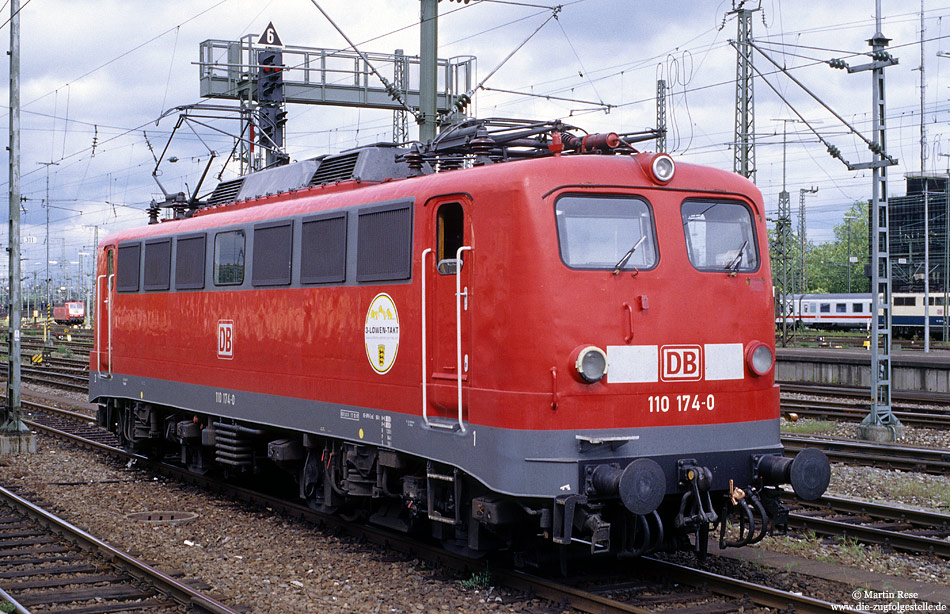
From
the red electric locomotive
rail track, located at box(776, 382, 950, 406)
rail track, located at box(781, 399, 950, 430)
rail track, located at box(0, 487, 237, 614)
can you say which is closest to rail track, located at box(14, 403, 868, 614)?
the red electric locomotive

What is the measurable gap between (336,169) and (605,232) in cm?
404

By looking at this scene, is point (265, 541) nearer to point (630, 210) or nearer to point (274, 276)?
point (274, 276)

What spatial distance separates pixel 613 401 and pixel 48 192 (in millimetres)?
49029

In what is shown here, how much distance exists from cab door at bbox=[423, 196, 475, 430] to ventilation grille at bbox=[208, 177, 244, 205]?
5.56m

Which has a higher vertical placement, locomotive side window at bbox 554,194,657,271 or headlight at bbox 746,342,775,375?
locomotive side window at bbox 554,194,657,271

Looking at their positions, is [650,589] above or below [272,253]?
below

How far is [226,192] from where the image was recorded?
13859 millimetres

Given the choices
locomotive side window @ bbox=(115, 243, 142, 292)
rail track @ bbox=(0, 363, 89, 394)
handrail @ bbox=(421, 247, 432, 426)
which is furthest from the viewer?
rail track @ bbox=(0, 363, 89, 394)

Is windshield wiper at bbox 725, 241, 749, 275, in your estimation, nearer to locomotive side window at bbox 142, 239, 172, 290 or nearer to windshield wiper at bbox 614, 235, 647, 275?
windshield wiper at bbox 614, 235, 647, 275

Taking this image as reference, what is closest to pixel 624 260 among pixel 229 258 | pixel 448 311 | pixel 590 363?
pixel 590 363

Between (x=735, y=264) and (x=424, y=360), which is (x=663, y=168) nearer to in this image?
(x=735, y=264)

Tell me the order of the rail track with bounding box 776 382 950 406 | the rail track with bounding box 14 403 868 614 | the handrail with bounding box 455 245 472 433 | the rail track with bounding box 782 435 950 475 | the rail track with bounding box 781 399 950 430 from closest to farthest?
the rail track with bounding box 14 403 868 614
the handrail with bounding box 455 245 472 433
the rail track with bounding box 782 435 950 475
the rail track with bounding box 781 399 950 430
the rail track with bounding box 776 382 950 406

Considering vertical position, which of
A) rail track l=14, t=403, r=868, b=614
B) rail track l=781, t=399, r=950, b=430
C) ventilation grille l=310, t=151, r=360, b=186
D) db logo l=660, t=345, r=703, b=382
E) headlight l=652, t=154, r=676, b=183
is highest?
ventilation grille l=310, t=151, r=360, b=186

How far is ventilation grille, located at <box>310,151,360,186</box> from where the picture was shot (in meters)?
10.8
